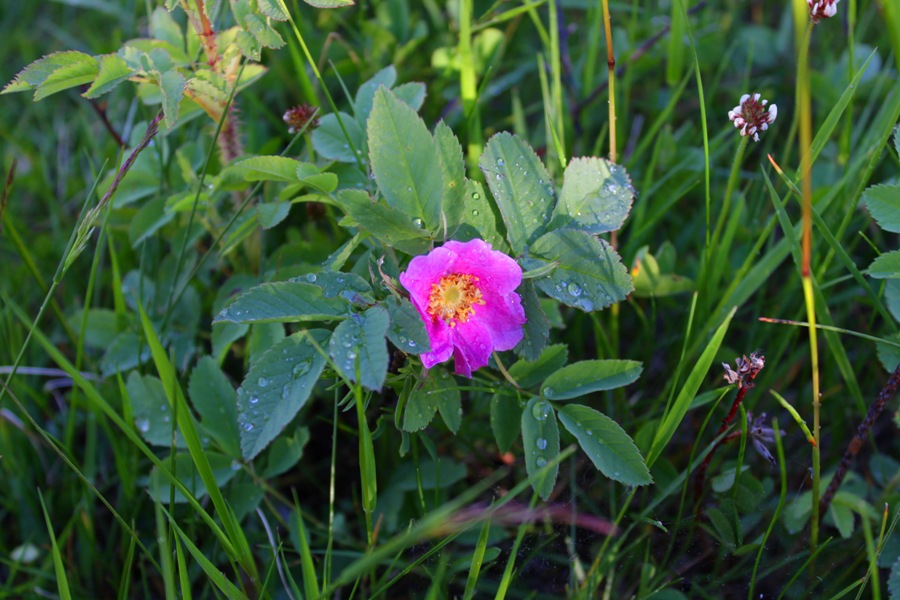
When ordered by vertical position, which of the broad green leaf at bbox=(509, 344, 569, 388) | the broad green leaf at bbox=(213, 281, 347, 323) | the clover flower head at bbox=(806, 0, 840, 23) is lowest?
the broad green leaf at bbox=(509, 344, 569, 388)

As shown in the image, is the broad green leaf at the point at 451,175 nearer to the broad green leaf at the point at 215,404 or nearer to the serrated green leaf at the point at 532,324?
the serrated green leaf at the point at 532,324

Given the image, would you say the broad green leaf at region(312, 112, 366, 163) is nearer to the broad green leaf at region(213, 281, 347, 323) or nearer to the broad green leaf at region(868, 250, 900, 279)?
the broad green leaf at region(213, 281, 347, 323)

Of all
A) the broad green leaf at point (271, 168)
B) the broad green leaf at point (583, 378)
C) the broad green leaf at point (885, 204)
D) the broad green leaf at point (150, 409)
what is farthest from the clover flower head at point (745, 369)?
the broad green leaf at point (150, 409)

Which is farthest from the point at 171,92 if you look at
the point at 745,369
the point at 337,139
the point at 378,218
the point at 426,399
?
the point at 745,369

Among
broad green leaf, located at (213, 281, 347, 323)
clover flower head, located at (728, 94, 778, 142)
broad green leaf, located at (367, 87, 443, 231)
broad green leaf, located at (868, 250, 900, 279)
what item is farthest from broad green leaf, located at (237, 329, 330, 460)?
broad green leaf, located at (868, 250, 900, 279)

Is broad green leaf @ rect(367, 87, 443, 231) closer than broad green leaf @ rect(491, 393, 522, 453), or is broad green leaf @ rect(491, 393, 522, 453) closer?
broad green leaf @ rect(367, 87, 443, 231)

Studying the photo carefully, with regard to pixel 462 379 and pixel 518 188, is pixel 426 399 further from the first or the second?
pixel 518 188
